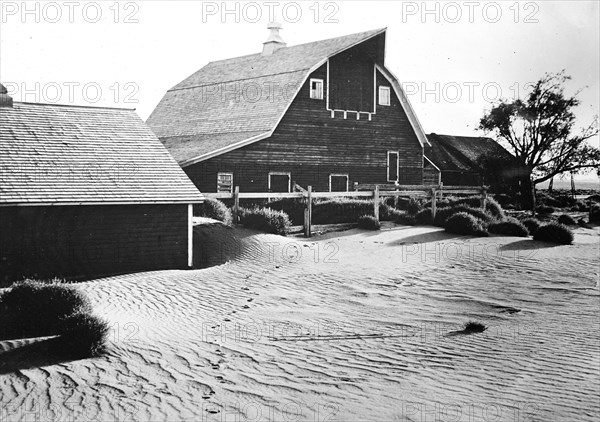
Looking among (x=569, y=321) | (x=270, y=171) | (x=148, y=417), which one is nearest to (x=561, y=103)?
(x=270, y=171)

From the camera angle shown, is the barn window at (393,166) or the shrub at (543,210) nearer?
the barn window at (393,166)

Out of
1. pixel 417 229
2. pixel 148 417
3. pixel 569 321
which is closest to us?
pixel 148 417

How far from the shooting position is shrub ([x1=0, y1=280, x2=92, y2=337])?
11.2 metres

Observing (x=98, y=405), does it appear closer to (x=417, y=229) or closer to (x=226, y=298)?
(x=226, y=298)

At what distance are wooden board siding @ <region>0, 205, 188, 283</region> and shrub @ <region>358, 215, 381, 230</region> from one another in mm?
8108

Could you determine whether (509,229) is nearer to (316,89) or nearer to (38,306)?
(316,89)

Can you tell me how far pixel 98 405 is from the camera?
849 centimetres

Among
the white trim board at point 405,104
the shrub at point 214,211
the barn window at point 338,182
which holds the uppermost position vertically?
the white trim board at point 405,104

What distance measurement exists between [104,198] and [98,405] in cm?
985

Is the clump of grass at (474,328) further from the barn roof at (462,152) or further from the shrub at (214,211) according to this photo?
the barn roof at (462,152)

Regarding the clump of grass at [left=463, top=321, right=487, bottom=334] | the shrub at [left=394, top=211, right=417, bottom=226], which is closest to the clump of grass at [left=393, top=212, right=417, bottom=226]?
the shrub at [left=394, top=211, right=417, bottom=226]

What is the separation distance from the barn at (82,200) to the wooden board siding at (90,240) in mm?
25

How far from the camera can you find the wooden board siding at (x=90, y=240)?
16.6 m

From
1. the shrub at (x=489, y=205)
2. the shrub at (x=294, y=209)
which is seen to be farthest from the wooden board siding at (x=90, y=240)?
the shrub at (x=489, y=205)
